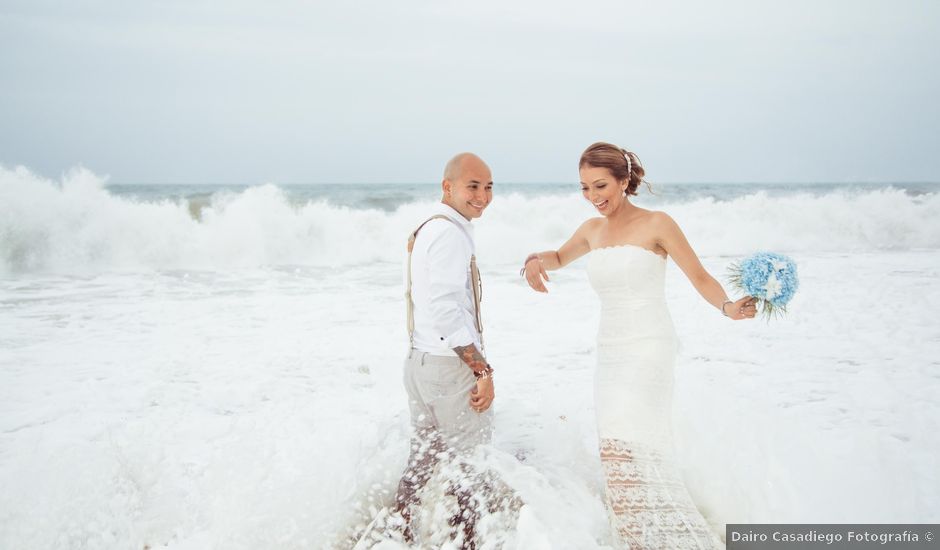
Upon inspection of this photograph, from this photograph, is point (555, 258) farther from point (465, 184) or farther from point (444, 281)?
point (444, 281)

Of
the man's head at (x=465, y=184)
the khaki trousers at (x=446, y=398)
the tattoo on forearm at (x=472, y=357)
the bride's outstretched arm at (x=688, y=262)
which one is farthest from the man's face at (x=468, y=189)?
the bride's outstretched arm at (x=688, y=262)

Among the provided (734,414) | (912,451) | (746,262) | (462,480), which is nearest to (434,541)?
(462,480)

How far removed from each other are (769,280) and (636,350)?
0.77 m

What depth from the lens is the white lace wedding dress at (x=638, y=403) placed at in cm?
303

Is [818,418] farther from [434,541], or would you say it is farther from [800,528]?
[434,541]

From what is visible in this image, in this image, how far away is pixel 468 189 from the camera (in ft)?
10.3

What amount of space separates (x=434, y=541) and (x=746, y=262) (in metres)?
2.15

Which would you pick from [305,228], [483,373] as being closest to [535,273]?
[483,373]

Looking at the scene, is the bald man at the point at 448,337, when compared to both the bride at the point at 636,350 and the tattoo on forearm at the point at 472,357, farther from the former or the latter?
the bride at the point at 636,350

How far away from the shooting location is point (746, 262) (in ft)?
9.87

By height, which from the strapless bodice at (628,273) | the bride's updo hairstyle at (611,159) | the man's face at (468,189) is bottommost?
the strapless bodice at (628,273)

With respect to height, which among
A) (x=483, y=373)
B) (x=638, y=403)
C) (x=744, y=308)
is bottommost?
(x=638, y=403)

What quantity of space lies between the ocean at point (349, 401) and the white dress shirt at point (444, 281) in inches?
31.2

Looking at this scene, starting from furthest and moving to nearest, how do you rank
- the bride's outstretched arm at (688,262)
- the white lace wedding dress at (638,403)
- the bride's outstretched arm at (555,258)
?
the bride's outstretched arm at (555,258)
the bride's outstretched arm at (688,262)
the white lace wedding dress at (638,403)
